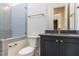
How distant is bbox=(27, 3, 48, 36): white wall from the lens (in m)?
1.98

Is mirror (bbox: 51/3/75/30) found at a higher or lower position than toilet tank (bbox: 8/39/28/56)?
higher

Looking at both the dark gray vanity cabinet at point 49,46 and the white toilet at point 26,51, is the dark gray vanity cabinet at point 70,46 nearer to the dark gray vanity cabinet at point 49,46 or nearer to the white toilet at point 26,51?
the dark gray vanity cabinet at point 49,46

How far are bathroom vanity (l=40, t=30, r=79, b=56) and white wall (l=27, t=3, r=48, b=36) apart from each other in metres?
0.10

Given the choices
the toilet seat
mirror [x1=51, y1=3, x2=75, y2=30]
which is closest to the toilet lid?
the toilet seat

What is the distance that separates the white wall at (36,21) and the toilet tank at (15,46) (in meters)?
0.16

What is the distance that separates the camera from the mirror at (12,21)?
6.47 feet

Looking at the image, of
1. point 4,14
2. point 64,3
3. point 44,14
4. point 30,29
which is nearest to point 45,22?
point 44,14

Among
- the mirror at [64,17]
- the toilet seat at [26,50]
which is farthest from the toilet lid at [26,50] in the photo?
the mirror at [64,17]

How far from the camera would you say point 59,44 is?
6.49 feet

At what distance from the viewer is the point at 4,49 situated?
6.40 feet

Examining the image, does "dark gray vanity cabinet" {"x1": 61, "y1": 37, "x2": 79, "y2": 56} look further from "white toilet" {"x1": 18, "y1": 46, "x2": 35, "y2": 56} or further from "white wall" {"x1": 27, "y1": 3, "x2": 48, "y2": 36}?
"white toilet" {"x1": 18, "y1": 46, "x2": 35, "y2": 56}

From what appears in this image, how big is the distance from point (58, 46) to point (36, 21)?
48 cm

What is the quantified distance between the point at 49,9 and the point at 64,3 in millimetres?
234

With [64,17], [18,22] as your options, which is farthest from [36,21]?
[64,17]
